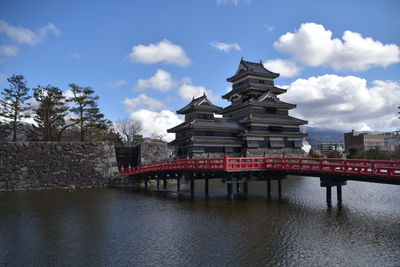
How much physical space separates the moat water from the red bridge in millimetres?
1850

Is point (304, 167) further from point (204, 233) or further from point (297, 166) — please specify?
point (204, 233)

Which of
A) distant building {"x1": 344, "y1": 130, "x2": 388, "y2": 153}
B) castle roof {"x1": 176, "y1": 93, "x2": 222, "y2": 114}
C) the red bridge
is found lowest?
the red bridge

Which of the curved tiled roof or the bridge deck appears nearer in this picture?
the bridge deck

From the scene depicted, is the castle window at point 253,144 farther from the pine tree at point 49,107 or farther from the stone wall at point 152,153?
the pine tree at point 49,107

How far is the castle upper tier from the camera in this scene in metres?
40.7

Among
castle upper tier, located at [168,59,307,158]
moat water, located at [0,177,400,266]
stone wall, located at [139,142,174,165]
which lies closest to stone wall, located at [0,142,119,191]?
stone wall, located at [139,142,174,165]

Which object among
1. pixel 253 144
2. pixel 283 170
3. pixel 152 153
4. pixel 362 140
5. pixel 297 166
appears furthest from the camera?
pixel 362 140

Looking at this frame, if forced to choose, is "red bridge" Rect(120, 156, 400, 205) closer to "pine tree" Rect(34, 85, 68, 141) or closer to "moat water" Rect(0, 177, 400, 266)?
"moat water" Rect(0, 177, 400, 266)

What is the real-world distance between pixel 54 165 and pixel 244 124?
26159mm

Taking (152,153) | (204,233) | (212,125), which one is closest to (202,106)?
(212,125)

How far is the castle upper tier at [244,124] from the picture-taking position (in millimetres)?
40656

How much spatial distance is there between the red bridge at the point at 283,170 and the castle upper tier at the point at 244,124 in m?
13.6

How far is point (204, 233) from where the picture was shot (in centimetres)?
1295

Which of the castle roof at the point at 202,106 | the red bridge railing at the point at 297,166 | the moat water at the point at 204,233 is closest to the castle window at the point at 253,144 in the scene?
the castle roof at the point at 202,106
